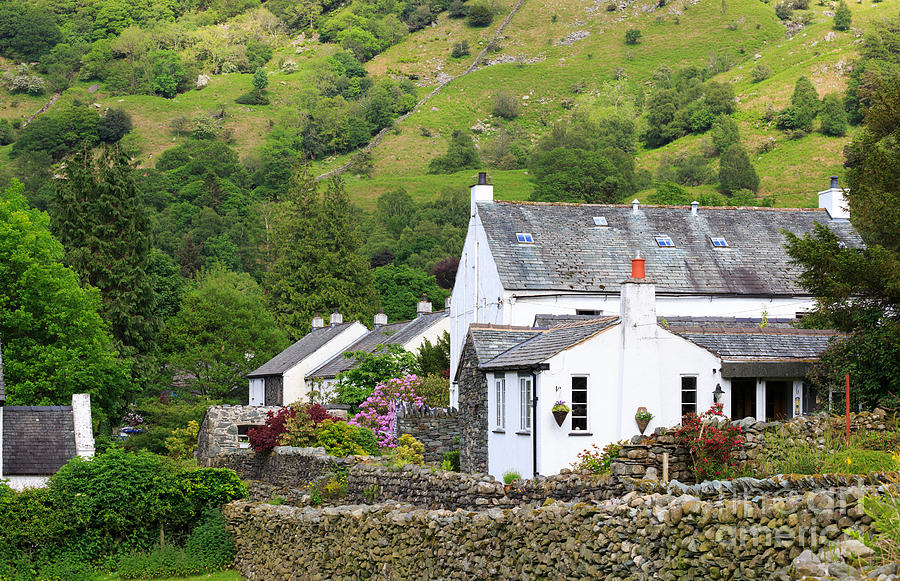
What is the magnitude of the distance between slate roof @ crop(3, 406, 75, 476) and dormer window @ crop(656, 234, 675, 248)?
2062 centimetres

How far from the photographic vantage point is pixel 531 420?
2272 cm

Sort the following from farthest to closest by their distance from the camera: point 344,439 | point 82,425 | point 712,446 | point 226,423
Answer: point 226,423, point 82,425, point 344,439, point 712,446

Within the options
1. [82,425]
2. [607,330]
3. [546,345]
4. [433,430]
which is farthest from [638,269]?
[82,425]

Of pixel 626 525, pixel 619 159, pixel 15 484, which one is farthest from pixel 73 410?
pixel 619 159

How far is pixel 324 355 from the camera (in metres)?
56.5

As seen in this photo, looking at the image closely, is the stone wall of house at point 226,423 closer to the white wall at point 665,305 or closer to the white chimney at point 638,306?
the white wall at point 665,305

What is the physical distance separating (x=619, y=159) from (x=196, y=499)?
374 ft

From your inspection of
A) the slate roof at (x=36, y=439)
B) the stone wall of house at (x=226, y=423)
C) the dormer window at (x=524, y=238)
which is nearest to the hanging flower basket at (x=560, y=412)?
the slate roof at (x=36, y=439)

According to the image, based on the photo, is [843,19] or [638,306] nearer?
[638,306]

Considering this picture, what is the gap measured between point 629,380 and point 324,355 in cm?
3500

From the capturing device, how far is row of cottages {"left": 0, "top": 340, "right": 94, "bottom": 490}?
2855 cm

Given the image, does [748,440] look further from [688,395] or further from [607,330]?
[688,395]

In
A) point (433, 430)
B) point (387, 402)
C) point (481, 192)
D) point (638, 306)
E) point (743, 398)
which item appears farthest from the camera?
point (481, 192)

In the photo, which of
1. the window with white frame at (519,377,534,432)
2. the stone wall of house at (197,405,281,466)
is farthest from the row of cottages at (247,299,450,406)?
the window with white frame at (519,377,534,432)
